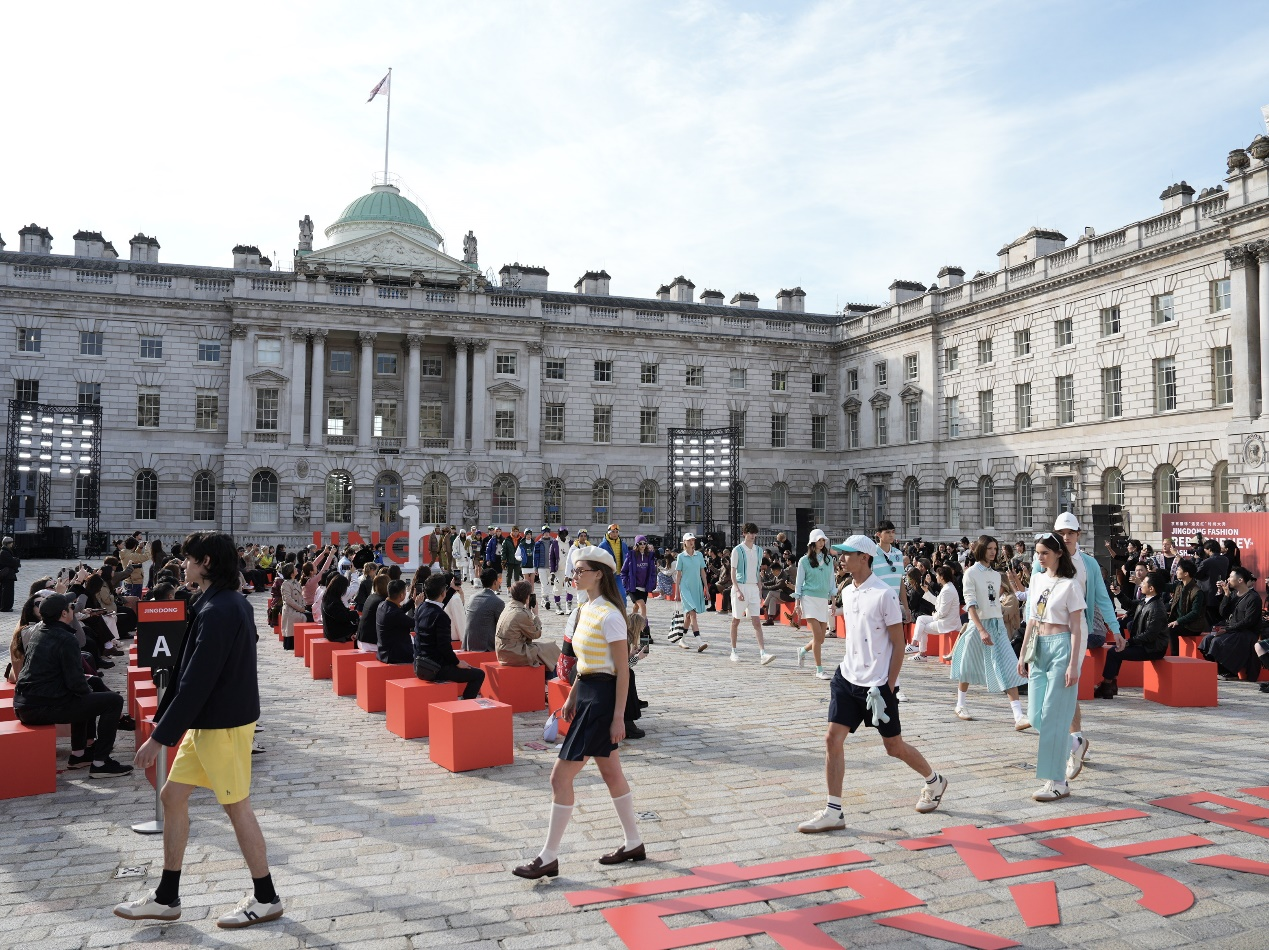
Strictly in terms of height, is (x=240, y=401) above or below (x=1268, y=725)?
above

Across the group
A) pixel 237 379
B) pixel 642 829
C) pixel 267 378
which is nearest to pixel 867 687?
pixel 642 829

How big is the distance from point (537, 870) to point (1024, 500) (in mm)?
37331

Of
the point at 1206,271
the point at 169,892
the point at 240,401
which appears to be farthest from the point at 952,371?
the point at 169,892

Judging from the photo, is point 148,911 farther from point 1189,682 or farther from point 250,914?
point 1189,682

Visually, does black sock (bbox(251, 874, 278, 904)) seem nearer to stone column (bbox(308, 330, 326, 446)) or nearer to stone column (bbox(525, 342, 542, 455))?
stone column (bbox(308, 330, 326, 446))

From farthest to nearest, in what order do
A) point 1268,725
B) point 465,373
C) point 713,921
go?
1. point 465,373
2. point 1268,725
3. point 713,921

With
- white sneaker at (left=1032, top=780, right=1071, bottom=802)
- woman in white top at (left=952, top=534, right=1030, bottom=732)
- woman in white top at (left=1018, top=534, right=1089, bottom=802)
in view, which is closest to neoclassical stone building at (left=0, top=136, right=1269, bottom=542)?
woman in white top at (left=952, top=534, right=1030, bottom=732)

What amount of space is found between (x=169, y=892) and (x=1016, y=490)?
39.0m

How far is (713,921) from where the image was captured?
503 cm

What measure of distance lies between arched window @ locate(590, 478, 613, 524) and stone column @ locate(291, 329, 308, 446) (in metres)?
15.2

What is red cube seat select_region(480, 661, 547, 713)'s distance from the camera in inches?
420

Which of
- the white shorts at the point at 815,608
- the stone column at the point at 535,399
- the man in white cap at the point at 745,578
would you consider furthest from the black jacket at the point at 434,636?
the stone column at the point at 535,399

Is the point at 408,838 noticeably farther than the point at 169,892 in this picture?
Yes

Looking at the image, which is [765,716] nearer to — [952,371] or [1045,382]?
[1045,382]
